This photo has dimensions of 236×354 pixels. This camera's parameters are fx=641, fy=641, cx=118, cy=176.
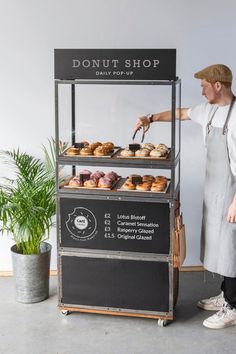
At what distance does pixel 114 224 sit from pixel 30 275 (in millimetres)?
774

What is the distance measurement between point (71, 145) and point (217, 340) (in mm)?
1545

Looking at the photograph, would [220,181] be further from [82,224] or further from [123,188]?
[82,224]

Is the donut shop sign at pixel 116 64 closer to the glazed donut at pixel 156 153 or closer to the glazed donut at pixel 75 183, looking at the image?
the glazed donut at pixel 156 153

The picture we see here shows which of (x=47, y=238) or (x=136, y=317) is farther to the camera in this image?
(x=47, y=238)

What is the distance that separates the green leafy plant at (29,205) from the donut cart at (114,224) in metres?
0.23

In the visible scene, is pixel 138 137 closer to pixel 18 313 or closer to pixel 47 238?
pixel 47 238

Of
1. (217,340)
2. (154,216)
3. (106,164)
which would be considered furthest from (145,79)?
(217,340)

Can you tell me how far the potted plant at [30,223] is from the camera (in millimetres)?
4211

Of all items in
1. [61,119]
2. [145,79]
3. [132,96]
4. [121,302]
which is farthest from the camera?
[132,96]

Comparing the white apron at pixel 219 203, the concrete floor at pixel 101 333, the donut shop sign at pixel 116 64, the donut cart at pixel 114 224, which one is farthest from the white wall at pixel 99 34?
the concrete floor at pixel 101 333

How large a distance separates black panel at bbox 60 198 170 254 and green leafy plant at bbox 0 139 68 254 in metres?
0.29

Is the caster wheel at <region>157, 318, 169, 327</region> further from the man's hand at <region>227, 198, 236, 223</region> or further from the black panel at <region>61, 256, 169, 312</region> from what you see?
the man's hand at <region>227, 198, 236, 223</region>

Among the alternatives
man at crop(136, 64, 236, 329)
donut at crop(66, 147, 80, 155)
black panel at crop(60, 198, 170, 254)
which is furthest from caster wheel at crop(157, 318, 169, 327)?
donut at crop(66, 147, 80, 155)

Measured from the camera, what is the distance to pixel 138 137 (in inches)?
180
